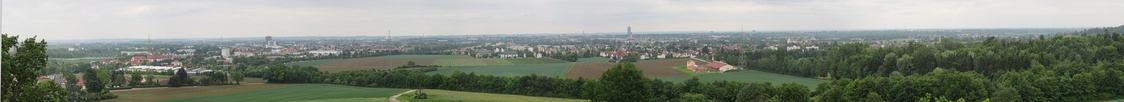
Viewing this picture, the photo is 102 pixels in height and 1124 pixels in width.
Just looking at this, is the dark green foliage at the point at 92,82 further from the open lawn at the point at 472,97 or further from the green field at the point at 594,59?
the green field at the point at 594,59

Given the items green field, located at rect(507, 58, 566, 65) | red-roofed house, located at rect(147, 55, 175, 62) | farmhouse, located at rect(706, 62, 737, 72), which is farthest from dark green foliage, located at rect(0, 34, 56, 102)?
green field, located at rect(507, 58, 566, 65)

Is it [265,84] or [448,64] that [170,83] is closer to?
[265,84]

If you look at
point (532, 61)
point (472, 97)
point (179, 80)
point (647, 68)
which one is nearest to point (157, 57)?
point (179, 80)

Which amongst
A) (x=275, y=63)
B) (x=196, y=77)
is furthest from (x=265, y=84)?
(x=275, y=63)

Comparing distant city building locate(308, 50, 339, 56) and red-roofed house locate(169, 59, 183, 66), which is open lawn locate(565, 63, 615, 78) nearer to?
distant city building locate(308, 50, 339, 56)

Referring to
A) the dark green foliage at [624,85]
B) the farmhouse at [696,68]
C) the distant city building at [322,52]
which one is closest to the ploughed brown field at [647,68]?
the farmhouse at [696,68]

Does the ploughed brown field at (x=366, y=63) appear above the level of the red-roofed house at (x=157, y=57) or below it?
below

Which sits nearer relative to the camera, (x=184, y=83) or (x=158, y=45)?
(x=184, y=83)
